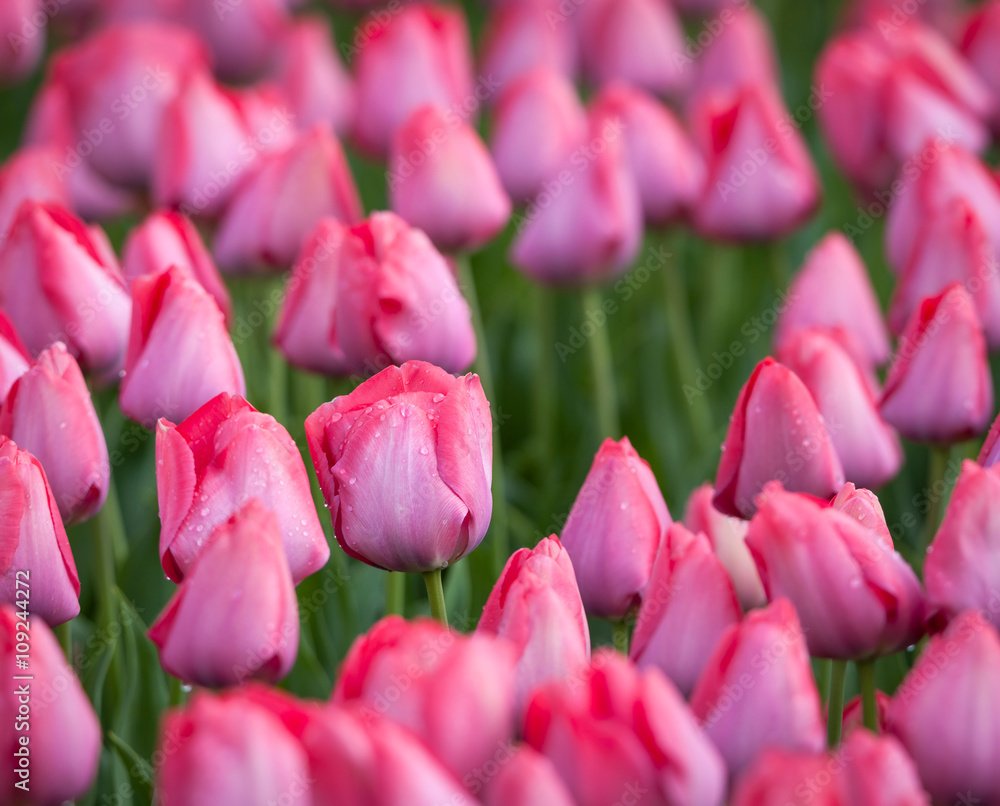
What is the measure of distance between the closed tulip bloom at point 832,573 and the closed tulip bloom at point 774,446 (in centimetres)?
13

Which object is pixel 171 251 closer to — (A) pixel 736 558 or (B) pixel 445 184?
(B) pixel 445 184

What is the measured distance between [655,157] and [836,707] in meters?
0.73

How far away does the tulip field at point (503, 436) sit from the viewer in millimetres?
482

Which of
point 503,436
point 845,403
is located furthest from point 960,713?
point 503,436

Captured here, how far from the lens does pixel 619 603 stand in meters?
0.71

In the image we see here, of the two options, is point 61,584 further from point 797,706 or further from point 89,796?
point 797,706

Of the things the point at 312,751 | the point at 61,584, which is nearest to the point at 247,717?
the point at 312,751

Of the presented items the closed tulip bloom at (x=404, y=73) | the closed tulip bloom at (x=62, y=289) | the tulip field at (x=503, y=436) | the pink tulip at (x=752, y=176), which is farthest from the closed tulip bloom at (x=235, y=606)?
the closed tulip bloom at (x=404, y=73)

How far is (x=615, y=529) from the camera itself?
2.29 ft

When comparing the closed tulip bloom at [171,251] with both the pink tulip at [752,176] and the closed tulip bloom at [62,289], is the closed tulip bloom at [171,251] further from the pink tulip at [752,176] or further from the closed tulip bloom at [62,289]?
the pink tulip at [752,176]

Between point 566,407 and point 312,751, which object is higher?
point 312,751

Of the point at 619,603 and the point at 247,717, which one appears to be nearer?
the point at 247,717

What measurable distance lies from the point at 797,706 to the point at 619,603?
0.71 feet

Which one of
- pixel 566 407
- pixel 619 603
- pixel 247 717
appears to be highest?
pixel 247 717
